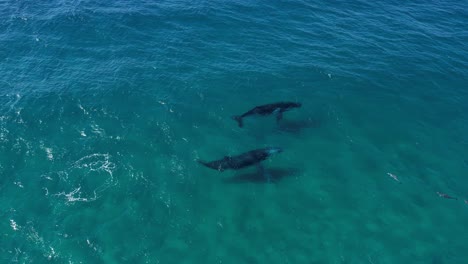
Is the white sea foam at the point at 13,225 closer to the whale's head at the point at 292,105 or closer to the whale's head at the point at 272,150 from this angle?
the whale's head at the point at 272,150

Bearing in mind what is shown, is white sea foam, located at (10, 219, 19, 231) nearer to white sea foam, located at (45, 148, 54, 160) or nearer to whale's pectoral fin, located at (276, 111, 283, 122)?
white sea foam, located at (45, 148, 54, 160)

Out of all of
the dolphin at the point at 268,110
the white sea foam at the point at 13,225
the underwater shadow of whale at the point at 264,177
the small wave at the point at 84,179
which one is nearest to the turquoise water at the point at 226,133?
the white sea foam at the point at 13,225

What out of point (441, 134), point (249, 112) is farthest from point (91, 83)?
point (441, 134)

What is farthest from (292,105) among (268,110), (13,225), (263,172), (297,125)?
(13,225)

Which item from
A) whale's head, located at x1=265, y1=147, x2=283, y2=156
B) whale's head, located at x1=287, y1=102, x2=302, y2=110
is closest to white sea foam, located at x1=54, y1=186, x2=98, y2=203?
whale's head, located at x1=265, y1=147, x2=283, y2=156

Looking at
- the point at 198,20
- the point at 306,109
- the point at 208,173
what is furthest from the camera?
the point at 198,20

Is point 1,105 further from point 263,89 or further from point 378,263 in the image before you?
point 378,263
